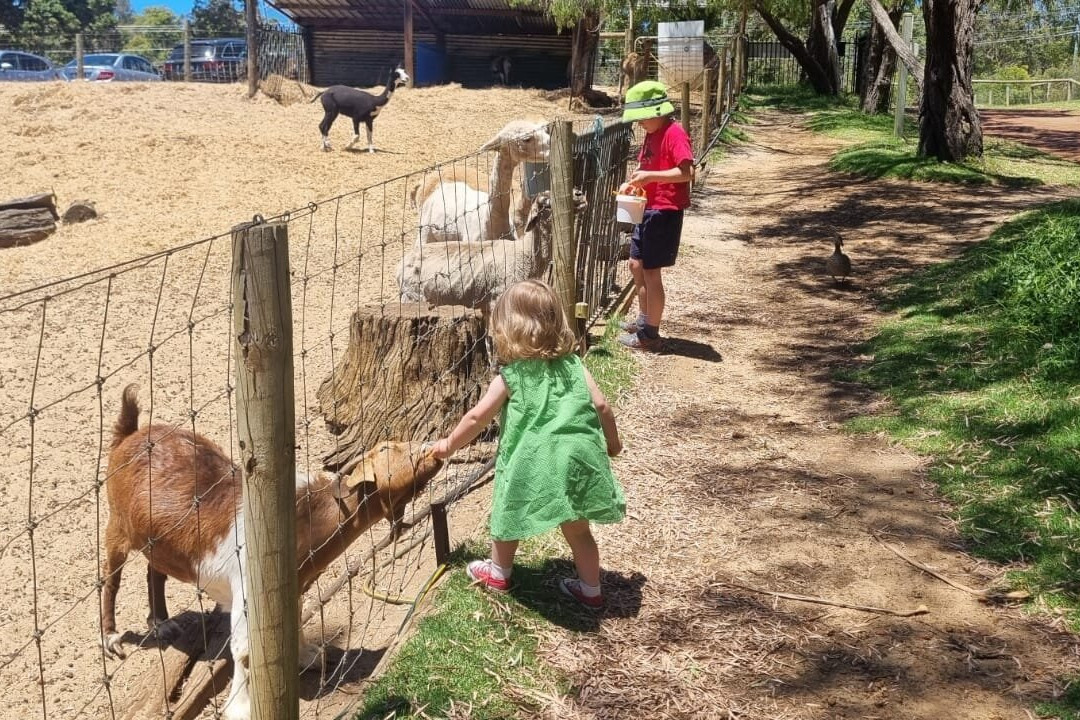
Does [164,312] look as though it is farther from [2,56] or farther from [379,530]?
[2,56]

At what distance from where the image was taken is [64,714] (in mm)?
4285

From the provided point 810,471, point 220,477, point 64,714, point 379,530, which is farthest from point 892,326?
point 64,714

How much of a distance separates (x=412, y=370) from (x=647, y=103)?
7.29ft

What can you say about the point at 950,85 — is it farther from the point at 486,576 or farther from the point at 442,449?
the point at 442,449

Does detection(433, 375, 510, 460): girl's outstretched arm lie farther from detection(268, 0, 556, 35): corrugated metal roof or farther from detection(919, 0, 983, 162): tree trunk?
detection(268, 0, 556, 35): corrugated metal roof

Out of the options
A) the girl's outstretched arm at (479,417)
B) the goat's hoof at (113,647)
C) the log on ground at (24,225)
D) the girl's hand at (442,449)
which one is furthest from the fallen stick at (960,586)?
the log on ground at (24,225)

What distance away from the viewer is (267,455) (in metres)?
2.62

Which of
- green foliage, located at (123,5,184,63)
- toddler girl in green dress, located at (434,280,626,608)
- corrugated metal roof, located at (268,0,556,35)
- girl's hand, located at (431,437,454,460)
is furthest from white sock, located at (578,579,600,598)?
green foliage, located at (123,5,184,63)

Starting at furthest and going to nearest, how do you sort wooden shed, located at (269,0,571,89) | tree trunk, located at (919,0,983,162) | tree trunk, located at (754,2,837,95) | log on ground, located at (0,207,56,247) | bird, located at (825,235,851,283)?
wooden shed, located at (269,0,571,89) < tree trunk, located at (754,2,837,95) < tree trunk, located at (919,0,983,162) < log on ground, located at (0,207,56,247) < bird, located at (825,235,851,283)

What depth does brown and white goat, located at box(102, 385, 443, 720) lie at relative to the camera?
395cm

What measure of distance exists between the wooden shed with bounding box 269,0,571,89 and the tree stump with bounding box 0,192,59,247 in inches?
813

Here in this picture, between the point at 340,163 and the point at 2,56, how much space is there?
2037 centimetres

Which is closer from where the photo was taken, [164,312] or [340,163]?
[164,312]

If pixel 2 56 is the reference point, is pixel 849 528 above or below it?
below
